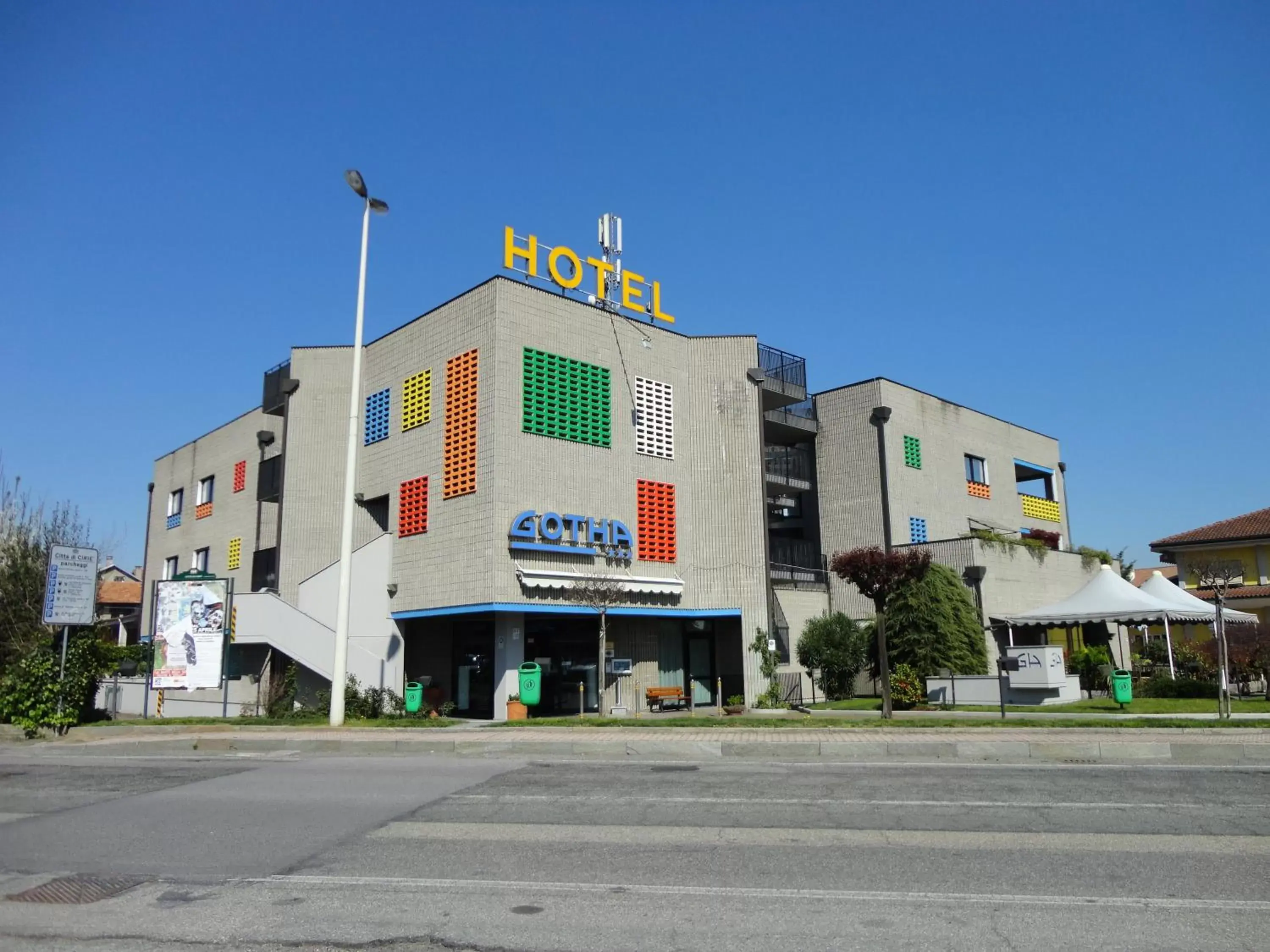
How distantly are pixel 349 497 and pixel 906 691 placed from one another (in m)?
15.2

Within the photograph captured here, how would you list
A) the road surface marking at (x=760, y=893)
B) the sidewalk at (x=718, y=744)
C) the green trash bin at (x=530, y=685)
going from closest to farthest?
1. the road surface marking at (x=760, y=893)
2. the sidewalk at (x=718, y=744)
3. the green trash bin at (x=530, y=685)

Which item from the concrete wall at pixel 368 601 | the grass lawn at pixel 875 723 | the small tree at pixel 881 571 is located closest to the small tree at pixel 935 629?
the small tree at pixel 881 571

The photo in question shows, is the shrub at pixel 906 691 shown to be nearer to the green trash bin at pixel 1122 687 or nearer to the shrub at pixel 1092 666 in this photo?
the green trash bin at pixel 1122 687

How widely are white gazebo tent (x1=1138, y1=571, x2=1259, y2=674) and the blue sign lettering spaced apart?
644 inches

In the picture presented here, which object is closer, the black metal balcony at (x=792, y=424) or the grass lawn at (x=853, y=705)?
the grass lawn at (x=853, y=705)

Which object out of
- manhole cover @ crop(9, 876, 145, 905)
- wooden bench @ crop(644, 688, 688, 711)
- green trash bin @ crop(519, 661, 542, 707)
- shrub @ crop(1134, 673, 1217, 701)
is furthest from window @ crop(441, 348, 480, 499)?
shrub @ crop(1134, 673, 1217, 701)

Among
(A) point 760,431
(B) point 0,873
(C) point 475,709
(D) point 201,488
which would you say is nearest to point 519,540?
(C) point 475,709

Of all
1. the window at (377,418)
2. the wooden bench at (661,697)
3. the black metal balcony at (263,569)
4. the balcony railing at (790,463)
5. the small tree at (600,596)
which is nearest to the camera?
the small tree at (600,596)

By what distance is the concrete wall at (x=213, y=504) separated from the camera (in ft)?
126

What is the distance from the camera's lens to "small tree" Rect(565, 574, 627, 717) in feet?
80.1

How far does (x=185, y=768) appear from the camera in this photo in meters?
14.2

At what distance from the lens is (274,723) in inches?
851

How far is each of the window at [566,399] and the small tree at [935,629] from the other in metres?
10.4

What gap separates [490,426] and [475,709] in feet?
28.2
